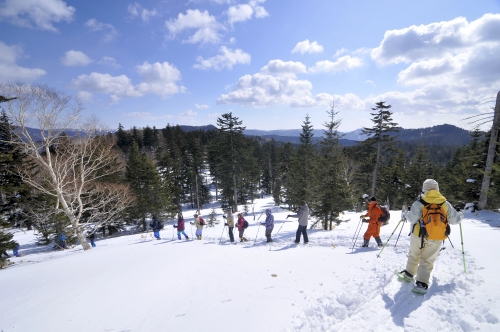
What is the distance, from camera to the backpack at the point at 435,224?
451 cm

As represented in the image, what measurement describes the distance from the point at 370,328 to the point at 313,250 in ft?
16.3

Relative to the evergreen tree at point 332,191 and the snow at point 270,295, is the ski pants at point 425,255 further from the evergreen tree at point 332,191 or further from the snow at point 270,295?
the evergreen tree at point 332,191

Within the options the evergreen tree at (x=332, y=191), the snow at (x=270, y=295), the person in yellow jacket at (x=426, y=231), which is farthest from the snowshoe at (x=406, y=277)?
the evergreen tree at (x=332, y=191)

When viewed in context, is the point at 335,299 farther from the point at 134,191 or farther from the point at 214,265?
the point at 134,191

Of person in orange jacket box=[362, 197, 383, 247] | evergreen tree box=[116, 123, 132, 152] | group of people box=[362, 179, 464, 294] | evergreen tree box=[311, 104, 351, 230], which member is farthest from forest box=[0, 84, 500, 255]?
evergreen tree box=[116, 123, 132, 152]

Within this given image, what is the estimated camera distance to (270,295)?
16.5 feet

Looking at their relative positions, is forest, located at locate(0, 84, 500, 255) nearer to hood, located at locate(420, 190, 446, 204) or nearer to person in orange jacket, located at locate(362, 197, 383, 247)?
person in orange jacket, located at locate(362, 197, 383, 247)

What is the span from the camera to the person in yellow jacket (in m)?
4.52

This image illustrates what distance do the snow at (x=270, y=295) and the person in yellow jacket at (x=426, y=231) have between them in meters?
0.44

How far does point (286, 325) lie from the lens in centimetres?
396

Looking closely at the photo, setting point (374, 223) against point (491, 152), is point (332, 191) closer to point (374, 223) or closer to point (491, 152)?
point (374, 223)

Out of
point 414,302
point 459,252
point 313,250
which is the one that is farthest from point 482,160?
point 414,302

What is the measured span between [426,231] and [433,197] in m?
0.73

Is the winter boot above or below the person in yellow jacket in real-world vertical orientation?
below
